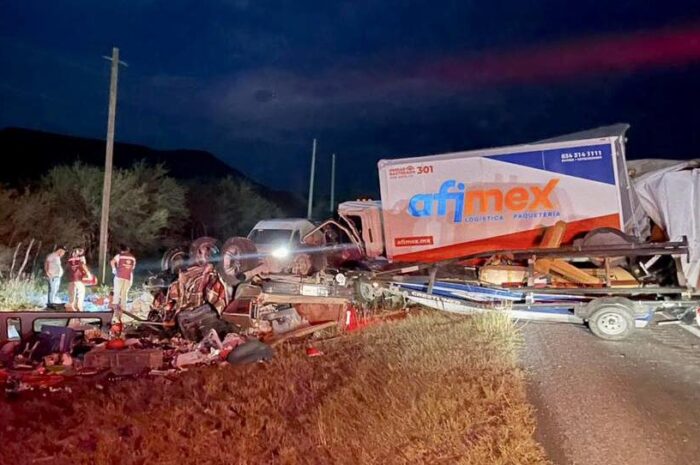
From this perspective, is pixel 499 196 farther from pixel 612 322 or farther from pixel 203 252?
pixel 203 252

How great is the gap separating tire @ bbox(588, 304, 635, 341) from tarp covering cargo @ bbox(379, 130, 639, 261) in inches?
81.9

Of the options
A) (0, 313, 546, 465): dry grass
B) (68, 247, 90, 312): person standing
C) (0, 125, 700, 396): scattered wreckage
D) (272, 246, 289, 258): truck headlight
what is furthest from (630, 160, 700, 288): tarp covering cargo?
(68, 247, 90, 312): person standing

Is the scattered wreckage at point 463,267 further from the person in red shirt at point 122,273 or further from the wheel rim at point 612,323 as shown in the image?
the person in red shirt at point 122,273

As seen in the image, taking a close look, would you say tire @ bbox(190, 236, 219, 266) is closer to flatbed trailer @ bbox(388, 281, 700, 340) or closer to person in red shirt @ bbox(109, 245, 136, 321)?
person in red shirt @ bbox(109, 245, 136, 321)

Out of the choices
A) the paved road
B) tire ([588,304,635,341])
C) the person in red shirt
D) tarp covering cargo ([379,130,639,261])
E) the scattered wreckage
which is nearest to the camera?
the paved road

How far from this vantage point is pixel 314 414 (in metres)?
6.03

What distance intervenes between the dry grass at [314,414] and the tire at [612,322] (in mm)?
1463

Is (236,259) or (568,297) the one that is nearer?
(568,297)

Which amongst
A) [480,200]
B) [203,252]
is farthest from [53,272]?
[480,200]

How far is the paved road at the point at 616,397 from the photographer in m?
4.87

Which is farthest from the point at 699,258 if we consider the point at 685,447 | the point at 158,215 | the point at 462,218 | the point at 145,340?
the point at 158,215

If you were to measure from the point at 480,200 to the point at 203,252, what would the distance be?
5072 mm

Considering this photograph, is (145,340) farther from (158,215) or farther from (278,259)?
(158,215)

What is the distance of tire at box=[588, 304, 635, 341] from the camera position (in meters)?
8.71
